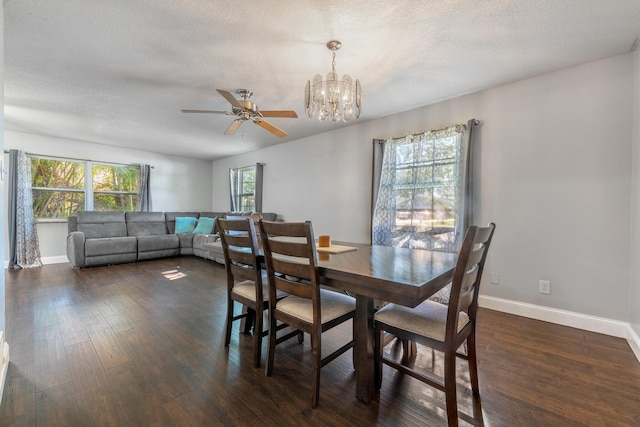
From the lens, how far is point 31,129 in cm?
444

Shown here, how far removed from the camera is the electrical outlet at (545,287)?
2.52m

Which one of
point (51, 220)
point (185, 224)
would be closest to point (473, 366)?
point (185, 224)

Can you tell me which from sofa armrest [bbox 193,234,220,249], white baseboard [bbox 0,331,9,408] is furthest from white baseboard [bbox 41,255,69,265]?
white baseboard [bbox 0,331,9,408]

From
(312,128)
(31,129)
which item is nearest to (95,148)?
(31,129)

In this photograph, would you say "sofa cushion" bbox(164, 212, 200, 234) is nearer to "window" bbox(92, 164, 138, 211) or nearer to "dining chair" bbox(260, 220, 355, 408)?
"window" bbox(92, 164, 138, 211)

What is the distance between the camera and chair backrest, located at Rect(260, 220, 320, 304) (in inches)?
53.6

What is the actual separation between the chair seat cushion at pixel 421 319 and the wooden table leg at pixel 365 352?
0.26 ft

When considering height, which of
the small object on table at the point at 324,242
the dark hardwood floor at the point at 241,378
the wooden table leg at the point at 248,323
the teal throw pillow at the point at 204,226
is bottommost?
the dark hardwood floor at the point at 241,378

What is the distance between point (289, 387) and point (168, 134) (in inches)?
185

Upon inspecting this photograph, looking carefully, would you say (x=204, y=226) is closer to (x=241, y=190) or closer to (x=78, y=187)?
(x=241, y=190)

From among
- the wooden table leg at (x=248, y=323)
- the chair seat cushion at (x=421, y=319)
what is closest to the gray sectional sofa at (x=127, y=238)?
the wooden table leg at (x=248, y=323)

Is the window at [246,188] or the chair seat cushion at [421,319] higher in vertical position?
the window at [246,188]

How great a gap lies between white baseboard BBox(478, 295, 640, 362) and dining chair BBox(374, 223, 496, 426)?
1.56m

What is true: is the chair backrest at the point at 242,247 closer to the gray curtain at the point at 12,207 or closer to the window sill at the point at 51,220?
the gray curtain at the point at 12,207
